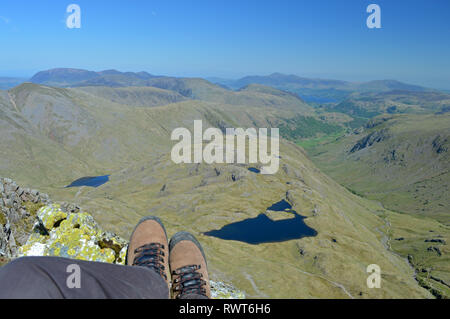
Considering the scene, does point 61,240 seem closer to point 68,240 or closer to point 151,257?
point 68,240

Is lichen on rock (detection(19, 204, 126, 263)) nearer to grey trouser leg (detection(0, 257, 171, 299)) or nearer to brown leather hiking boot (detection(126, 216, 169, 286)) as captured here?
brown leather hiking boot (detection(126, 216, 169, 286))

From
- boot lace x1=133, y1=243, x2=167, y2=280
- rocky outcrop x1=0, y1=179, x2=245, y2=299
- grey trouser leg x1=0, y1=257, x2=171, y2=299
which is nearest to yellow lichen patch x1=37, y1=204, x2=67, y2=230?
rocky outcrop x1=0, y1=179, x2=245, y2=299

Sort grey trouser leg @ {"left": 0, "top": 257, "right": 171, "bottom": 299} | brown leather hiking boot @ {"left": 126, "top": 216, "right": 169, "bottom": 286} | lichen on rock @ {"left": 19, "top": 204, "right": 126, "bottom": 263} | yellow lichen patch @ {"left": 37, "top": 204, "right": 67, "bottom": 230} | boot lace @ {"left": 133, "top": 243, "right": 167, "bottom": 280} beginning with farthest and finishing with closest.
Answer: yellow lichen patch @ {"left": 37, "top": 204, "right": 67, "bottom": 230}
lichen on rock @ {"left": 19, "top": 204, "right": 126, "bottom": 263}
brown leather hiking boot @ {"left": 126, "top": 216, "right": 169, "bottom": 286}
boot lace @ {"left": 133, "top": 243, "right": 167, "bottom": 280}
grey trouser leg @ {"left": 0, "top": 257, "right": 171, "bottom": 299}

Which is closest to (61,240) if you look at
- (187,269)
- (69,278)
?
(187,269)

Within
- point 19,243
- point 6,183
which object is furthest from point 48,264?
point 6,183

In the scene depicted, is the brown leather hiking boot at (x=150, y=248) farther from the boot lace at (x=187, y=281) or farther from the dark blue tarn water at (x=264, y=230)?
the dark blue tarn water at (x=264, y=230)

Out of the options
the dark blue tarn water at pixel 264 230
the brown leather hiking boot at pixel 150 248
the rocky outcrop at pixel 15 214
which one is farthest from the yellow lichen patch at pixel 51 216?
the dark blue tarn water at pixel 264 230

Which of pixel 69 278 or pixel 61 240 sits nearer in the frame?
pixel 69 278

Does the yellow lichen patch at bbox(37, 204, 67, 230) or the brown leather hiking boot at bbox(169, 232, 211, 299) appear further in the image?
the yellow lichen patch at bbox(37, 204, 67, 230)
